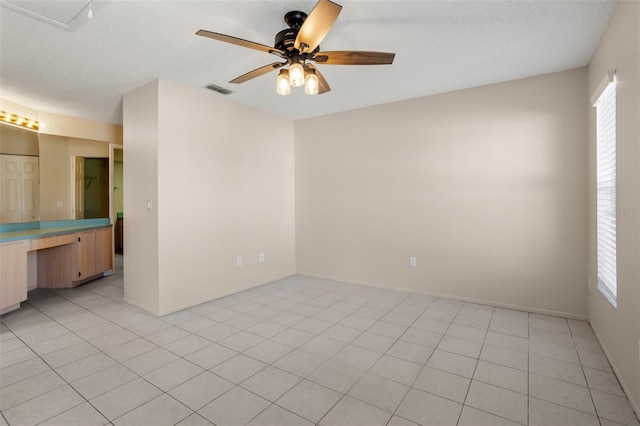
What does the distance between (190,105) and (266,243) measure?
2.13m

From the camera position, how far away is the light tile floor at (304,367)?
1.72 meters

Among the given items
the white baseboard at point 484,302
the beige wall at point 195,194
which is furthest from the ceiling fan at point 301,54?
the white baseboard at point 484,302

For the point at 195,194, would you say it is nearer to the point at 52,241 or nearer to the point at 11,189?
the point at 52,241

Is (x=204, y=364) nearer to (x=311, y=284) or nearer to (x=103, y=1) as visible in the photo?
(x=311, y=284)

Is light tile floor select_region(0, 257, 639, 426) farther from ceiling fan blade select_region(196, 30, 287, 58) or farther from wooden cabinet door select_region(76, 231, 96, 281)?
ceiling fan blade select_region(196, 30, 287, 58)

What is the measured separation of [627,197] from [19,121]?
6.33 metres

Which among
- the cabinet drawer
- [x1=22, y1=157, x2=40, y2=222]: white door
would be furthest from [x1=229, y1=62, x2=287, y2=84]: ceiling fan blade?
[x1=22, y1=157, x2=40, y2=222]: white door

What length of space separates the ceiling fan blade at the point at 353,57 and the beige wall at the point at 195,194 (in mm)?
2068

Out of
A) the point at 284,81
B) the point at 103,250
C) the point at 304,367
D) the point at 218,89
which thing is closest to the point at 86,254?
the point at 103,250

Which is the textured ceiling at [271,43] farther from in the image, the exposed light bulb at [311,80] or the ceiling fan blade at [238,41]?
the exposed light bulb at [311,80]

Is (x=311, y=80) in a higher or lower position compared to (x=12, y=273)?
higher

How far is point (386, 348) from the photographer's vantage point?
2488 millimetres

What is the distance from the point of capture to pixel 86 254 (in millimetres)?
4465

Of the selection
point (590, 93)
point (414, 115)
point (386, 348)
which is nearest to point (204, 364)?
point (386, 348)
